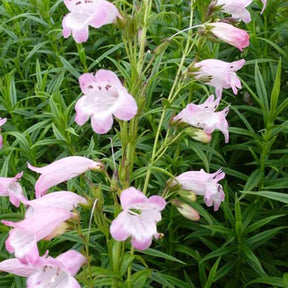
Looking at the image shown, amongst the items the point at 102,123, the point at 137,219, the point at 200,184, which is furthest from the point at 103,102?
the point at 200,184

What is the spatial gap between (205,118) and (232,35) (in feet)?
1.03

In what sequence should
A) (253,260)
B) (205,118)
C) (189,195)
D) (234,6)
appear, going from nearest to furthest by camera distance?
(189,195)
(205,118)
(234,6)
(253,260)

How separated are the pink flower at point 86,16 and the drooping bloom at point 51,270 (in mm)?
664

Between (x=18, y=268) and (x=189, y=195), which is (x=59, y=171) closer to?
(x=18, y=268)

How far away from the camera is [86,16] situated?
1.67 metres

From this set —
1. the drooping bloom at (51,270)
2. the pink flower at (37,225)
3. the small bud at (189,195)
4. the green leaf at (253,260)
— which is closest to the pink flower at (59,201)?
the pink flower at (37,225)

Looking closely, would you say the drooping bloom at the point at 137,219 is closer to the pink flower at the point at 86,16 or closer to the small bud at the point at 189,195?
the small bud at the point at 189,195

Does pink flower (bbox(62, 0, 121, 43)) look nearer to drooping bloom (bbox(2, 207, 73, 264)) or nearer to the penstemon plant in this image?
the penstemon plant

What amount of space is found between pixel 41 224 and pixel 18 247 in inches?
3.5

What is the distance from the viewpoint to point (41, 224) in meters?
1.44

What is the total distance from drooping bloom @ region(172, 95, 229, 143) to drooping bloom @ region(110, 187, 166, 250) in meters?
0.48

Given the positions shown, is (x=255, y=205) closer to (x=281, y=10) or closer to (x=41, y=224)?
(x=41, y=224)

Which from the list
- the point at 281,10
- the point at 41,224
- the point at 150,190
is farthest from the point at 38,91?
the point at 281,10

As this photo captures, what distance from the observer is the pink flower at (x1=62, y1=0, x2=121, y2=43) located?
1.59 metres
